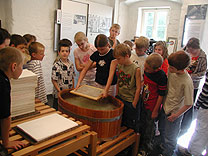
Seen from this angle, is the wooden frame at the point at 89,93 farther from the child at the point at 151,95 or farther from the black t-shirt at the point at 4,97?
the black t-shirt at the point at 4,97

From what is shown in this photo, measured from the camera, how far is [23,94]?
5.30ft

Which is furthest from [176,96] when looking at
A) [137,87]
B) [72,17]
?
[72,17]

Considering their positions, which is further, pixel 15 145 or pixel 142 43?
pixel 142 43

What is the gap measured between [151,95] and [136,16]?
478cm

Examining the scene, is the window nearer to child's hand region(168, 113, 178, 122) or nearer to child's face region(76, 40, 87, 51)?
child's face region(76, 40, 87, 51)

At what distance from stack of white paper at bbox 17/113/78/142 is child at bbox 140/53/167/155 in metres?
1.09

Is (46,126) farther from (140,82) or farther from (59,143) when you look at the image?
(140,82)

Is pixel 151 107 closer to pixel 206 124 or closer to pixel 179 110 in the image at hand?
pixel 179 110

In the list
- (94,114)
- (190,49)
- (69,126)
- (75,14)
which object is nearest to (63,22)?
(75,14)

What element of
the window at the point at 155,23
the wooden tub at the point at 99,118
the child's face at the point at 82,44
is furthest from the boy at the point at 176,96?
the window at the point at 155,23

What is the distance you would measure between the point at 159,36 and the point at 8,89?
19.7ft

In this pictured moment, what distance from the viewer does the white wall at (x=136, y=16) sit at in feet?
17.9

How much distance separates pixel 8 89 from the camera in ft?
3.84

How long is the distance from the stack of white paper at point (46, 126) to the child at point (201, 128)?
1.64 meters
